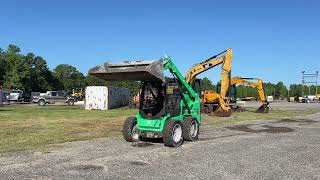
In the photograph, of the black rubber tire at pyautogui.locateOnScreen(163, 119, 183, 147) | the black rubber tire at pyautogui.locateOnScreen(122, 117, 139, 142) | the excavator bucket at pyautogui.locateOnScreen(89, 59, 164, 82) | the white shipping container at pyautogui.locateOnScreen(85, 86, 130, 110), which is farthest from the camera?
the white shipping container at pyautogui.locateOnScreen(85, 86, 130, 110)

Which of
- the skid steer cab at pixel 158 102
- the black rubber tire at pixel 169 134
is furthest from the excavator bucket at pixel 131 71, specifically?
the black rubber tire at pixel 169 134

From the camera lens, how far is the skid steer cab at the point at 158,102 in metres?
14.2

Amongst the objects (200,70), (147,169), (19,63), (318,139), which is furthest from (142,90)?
(19,63)

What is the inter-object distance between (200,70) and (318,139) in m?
18.1

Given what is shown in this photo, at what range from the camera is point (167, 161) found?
11.8 m

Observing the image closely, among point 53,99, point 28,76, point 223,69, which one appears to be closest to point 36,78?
point 28,76

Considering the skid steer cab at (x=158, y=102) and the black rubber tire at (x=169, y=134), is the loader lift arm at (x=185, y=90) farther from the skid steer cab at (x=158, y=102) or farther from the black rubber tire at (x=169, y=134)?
the black rubber tire at (x=169, y=134)

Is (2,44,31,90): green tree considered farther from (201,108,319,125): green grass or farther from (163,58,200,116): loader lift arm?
(163,58,200,116): loader lift arm

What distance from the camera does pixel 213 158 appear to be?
12344 mm

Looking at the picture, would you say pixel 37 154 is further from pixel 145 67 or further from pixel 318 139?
pixel 318 139

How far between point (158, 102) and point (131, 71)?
1.95 metres

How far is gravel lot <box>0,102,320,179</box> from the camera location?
33.0 ft

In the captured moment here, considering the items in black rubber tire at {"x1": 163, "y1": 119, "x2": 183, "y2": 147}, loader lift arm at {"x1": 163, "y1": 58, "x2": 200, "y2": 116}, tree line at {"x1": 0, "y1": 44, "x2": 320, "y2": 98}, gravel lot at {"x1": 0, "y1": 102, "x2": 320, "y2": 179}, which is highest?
tree line at {"x1": 0, "y1": 44, "x2": 320, "y2": 98}

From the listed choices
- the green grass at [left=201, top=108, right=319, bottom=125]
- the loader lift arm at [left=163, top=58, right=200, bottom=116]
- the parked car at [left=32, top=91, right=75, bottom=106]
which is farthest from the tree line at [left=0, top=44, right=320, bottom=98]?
the loader lift arm at [left=163, top=58, right=200, bottom=116]
